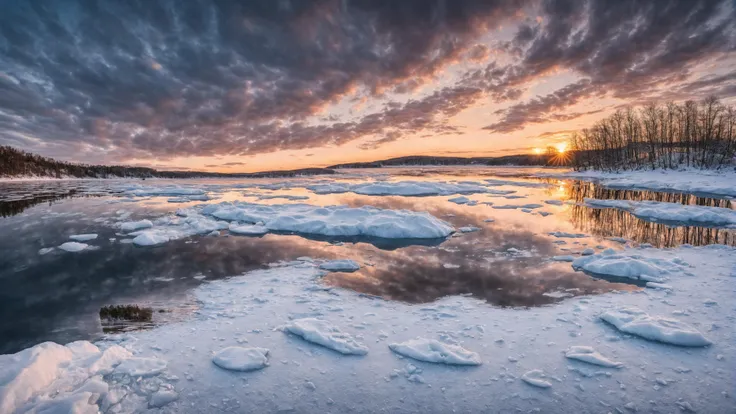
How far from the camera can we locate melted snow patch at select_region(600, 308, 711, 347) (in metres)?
4.76

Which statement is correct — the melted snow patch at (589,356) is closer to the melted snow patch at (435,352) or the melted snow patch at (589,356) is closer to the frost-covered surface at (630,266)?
the melted snow patch at (435,352)

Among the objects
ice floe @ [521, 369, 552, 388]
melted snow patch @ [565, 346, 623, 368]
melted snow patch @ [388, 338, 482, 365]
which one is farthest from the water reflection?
melted snow patch @ [388, 338, 482, 365]

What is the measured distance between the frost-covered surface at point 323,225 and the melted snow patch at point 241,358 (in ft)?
29.6

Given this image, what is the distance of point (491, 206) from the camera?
840 inches

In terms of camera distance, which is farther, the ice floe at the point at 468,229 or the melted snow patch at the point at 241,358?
the ice floe at the point at 468,229

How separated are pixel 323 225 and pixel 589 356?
1109 cm

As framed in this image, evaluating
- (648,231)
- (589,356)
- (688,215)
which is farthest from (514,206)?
(589,356)

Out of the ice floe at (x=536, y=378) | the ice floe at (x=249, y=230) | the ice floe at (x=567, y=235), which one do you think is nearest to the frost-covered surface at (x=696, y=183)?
the ice floe at (x=567, y=235)

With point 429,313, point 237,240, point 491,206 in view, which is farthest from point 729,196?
point 237,240

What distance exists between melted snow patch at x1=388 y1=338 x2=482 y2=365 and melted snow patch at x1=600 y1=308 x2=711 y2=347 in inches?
104

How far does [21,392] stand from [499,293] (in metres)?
7.21

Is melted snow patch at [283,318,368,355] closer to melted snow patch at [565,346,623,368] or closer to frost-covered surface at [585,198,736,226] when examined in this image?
melted snow patch at [565,346,623,368]

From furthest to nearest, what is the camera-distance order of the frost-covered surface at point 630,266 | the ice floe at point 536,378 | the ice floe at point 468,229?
1. the ice floe at point 468,229
2. the frost-covered surface at point 630,266
3. the ice floe at point 536,378

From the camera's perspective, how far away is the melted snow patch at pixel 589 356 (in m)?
4.29
